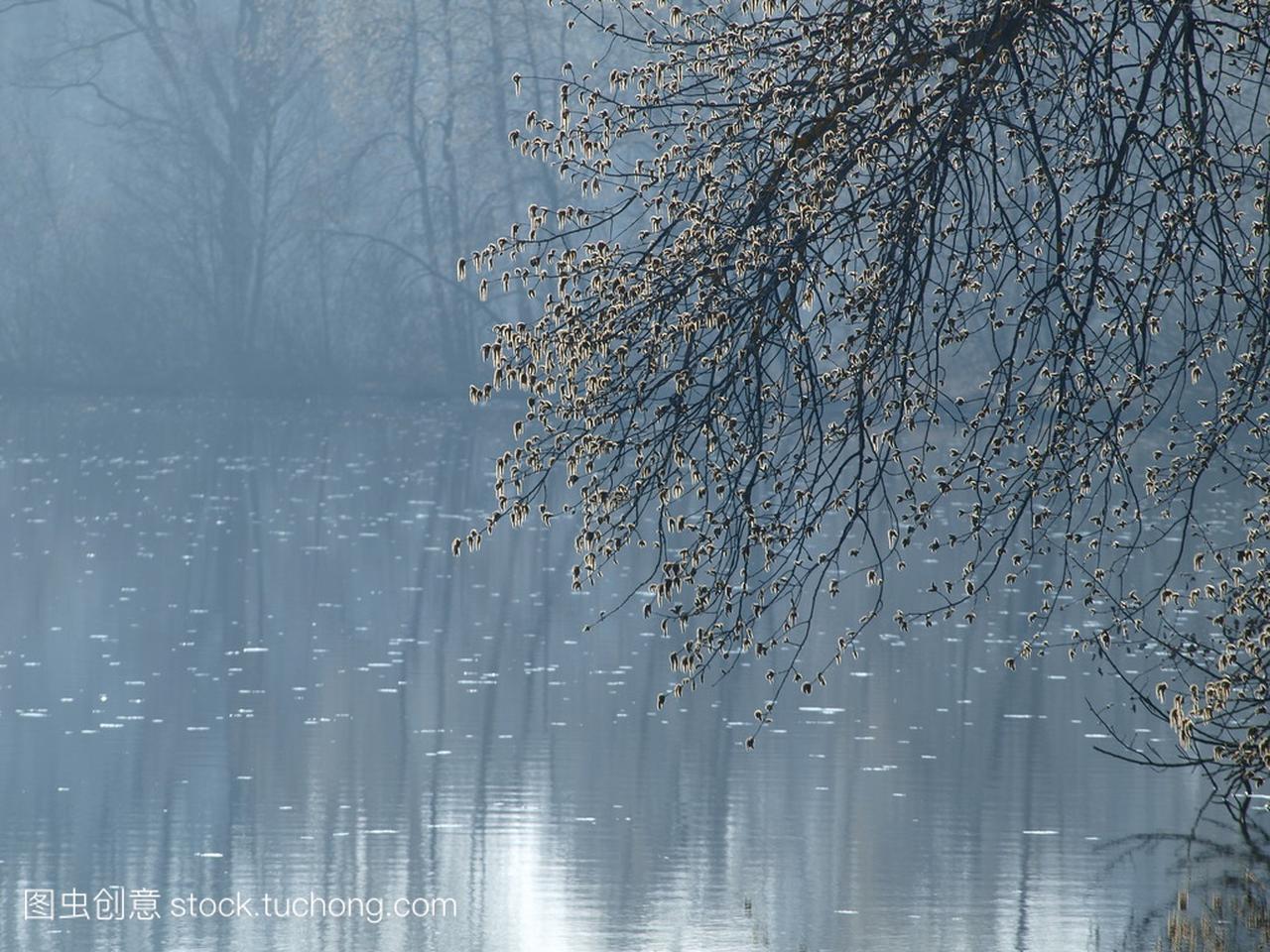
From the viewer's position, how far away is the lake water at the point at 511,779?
928cm

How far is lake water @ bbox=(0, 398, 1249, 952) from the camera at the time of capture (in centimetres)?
928

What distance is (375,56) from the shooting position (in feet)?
150

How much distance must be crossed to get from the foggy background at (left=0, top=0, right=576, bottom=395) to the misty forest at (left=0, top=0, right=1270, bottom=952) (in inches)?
710

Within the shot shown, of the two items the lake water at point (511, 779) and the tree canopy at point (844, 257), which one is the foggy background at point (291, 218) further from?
the tree canopy at point (844, 257)

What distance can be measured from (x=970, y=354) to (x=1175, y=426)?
3382 centimetres

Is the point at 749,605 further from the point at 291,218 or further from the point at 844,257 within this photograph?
the point at 291,218

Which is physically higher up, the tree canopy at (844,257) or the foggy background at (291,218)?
the foggy background at (291,218)

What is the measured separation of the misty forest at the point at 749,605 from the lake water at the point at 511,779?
4cm

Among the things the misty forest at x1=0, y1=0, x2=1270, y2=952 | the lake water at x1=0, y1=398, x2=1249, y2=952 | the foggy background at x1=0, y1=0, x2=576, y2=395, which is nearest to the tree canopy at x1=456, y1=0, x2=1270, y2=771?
the misty forest at x1=0, y1=0, x2=1270, y2=952

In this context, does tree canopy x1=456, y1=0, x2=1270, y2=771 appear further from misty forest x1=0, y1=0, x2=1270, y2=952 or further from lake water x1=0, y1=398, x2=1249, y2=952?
lake water x1=0, y1=398, x2=1249, y2=952

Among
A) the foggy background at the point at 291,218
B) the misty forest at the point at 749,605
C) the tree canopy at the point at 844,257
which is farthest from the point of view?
the foggy background at the point at 291,218

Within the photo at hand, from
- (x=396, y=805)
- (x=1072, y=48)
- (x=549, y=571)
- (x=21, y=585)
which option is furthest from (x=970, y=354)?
(x=1072, y=48)

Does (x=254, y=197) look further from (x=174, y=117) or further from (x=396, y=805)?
(x=396, y=805)

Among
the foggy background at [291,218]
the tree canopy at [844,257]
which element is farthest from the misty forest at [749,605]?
the foggy background at [291,218]
